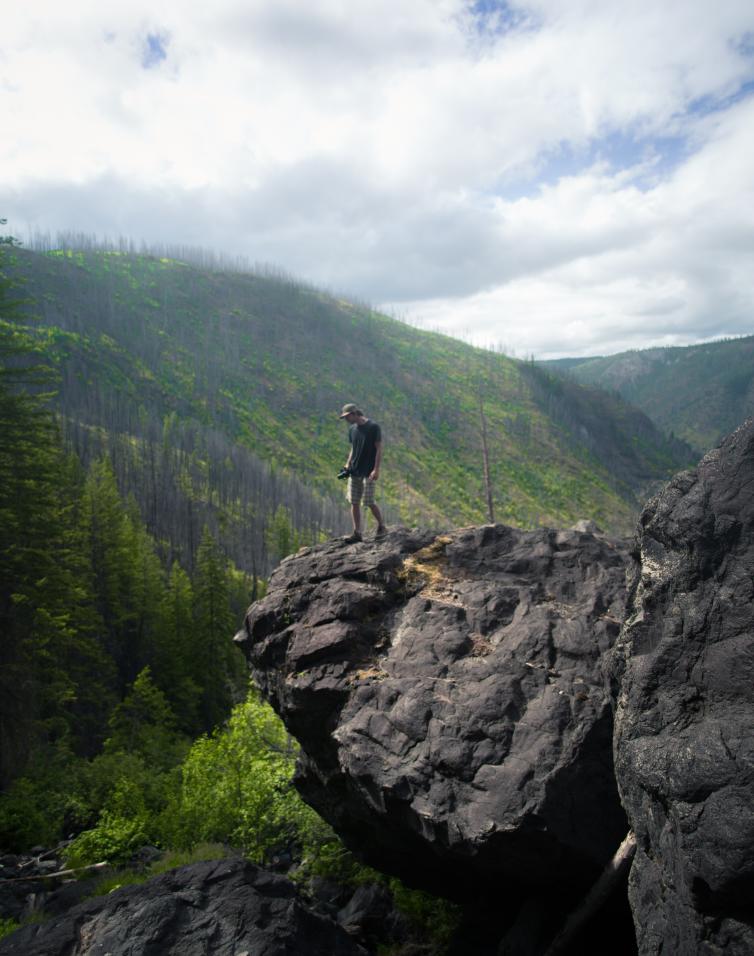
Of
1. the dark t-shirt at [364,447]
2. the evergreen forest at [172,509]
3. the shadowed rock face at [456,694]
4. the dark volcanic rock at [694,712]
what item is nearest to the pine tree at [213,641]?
the evergreen forest at [172,509]

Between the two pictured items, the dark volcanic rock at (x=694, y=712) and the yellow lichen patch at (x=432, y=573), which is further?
the yellow lichen patch at (x=432, y=573)

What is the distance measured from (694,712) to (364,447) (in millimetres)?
8591

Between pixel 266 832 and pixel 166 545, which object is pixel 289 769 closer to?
pixel 266 832

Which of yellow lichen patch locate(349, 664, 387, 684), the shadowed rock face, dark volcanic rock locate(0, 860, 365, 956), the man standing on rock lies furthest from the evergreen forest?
the man standing on rock

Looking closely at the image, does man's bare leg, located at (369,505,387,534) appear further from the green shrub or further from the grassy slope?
the grassy slope

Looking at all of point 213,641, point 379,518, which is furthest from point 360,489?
point 213,641

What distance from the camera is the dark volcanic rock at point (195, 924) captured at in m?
7.56

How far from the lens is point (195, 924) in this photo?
7.84 meters

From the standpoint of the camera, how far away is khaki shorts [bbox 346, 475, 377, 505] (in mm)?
13305

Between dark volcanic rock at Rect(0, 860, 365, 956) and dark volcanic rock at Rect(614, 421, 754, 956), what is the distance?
462 cm

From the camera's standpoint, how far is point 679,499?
21.9ft

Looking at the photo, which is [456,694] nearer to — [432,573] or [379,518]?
[432,573]

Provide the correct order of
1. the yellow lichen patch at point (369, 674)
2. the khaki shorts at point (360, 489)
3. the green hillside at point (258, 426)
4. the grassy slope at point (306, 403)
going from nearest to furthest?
the yellow lichen patch at point (369, 674) → the khaki shorts at point (360, 489) → the green hillside at point (258, 426) → the grassy slope at point (306, 403)

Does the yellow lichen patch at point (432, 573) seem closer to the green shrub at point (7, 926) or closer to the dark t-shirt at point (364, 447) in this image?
the dark t-shirt at point (364, 447)
